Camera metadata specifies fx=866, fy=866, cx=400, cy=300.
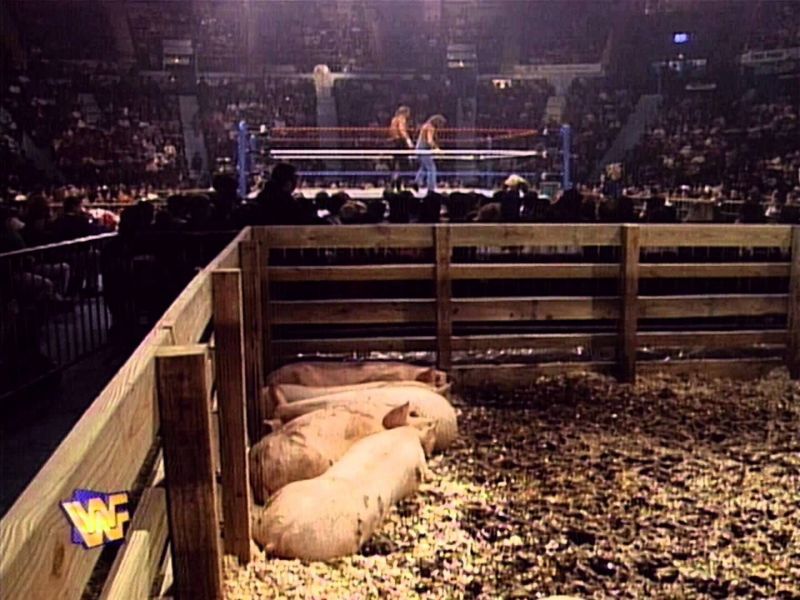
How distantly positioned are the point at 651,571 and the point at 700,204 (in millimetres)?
4651

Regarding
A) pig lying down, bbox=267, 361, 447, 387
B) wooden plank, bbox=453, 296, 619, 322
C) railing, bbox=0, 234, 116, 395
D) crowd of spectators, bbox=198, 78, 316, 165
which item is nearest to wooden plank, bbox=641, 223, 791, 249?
wooden plank, bbox=453, 296, 619, 322

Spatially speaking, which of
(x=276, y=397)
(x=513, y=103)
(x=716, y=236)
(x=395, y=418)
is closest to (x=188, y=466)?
(x=395, y=418)

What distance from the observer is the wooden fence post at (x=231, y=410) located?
201 centimetres

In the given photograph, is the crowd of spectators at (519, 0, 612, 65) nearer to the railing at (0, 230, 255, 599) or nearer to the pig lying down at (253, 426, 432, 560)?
the pig lying down at (253, 426, 432, 560)

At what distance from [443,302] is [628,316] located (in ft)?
2.77

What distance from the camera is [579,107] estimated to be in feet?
29.7

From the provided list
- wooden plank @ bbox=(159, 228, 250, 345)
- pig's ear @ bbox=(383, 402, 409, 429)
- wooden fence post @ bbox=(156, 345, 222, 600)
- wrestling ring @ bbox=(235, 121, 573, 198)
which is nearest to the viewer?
wooden fence post @ bbox=(156, 345, 222, 600)

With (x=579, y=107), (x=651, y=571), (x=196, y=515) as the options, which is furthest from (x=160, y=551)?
(x=579, y=107)

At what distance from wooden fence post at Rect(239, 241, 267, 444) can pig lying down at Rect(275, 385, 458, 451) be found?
135mm

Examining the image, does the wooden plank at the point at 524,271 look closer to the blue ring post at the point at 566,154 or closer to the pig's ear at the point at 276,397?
the pig's ear at the point at 276,397

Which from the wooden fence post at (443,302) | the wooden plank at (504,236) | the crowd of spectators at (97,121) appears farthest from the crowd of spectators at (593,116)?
the wooden fence post at (443,302)

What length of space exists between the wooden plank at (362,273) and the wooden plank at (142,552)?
2334 millimetres

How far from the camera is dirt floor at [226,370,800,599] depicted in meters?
2.02

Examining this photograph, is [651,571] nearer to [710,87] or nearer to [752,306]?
[752,306]
